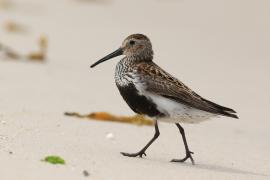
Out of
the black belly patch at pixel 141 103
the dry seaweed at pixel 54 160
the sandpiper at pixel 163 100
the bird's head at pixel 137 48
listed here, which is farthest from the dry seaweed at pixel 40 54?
the dry seaweed at pixel 54 160

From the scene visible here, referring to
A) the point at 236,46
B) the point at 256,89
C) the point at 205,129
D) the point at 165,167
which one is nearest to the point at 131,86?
the point at 165,167

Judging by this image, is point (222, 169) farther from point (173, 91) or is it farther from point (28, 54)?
point (28, 54)

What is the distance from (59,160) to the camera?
6.70m

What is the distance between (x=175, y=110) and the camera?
7875mm

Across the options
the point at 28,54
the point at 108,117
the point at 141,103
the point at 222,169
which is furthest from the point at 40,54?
the point at 222,169

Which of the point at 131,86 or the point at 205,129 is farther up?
the point at 131,86

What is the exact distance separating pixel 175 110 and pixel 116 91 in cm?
370

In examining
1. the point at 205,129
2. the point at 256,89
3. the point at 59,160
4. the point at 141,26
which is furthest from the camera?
the point at 141,26

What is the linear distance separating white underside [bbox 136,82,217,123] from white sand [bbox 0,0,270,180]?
42 cm

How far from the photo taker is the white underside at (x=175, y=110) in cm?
787

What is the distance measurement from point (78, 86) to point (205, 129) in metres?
2.10

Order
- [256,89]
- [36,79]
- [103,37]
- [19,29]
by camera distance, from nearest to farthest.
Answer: [36,79] < [256,89] < [19,29] < [103,37]

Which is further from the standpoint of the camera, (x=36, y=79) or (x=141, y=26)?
(x=141, y=26)

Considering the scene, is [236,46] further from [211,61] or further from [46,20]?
[46,20]
